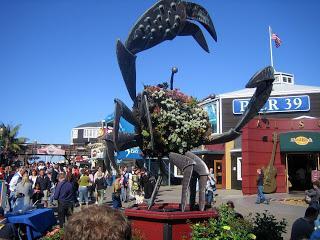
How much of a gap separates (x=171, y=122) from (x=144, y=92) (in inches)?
29.5

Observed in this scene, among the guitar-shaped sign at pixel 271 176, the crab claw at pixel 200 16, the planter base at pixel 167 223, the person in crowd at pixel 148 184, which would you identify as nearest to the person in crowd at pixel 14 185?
the person in crowd at pixel 148 184

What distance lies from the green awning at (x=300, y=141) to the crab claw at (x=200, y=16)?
19173 millimetres

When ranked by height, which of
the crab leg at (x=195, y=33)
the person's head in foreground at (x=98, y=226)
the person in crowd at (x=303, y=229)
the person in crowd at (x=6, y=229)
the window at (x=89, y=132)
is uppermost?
the window at (x=89, y=132)

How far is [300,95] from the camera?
30.1 meters

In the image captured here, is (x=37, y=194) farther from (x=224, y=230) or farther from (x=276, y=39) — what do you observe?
(x=276, y=39)

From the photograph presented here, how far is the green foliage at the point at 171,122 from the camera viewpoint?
24.4 ft

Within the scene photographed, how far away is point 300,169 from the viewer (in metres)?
26.6

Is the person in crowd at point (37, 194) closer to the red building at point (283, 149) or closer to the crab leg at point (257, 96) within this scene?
the crab leg at point (257, 96)

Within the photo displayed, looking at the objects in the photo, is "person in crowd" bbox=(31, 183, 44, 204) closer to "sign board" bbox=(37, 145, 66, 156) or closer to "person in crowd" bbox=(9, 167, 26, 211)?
"person in crowd" bbox=(9, 167, 26, 211)

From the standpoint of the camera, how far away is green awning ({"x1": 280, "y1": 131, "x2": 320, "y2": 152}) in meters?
25.0

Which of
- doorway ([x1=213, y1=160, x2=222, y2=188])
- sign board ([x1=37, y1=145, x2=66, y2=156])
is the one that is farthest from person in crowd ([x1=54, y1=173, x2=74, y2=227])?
sign board ([x1=37, y1=145, x2=66, y2=156])

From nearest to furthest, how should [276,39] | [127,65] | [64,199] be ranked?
[127,65] < [64,199] < [276,39]

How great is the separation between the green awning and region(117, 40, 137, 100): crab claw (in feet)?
66.2

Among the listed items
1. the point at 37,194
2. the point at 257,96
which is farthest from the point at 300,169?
the point at 257,96
